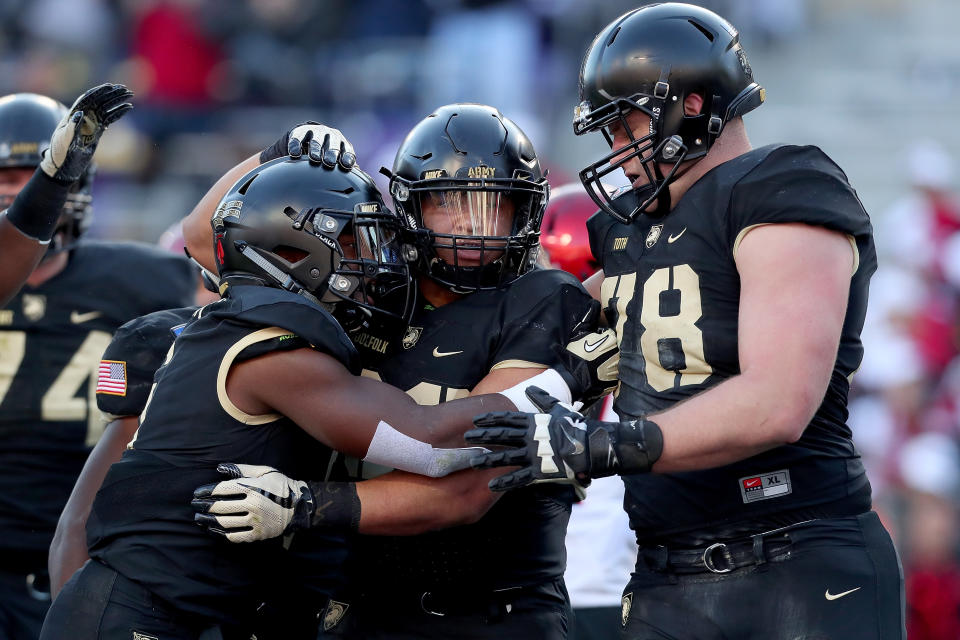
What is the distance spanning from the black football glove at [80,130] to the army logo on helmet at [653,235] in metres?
1.86

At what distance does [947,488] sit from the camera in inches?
268

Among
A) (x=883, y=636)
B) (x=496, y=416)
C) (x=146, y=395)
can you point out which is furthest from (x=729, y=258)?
(x=146, y=395)

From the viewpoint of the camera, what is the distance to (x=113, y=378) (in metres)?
3.61

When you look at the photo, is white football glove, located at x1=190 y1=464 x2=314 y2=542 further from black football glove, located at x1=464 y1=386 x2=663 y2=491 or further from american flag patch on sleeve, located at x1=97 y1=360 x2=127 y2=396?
american flag patch on sleeve, located at x1=97 y1=360 x2=127 y2=396

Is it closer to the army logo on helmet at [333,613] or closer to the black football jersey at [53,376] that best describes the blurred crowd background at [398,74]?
the black football jersey at [53,376]

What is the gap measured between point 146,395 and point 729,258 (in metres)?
1.72

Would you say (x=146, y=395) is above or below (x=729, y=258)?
below

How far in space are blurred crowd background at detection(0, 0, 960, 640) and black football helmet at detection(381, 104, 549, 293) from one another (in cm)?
604

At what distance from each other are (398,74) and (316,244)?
761 centimetres

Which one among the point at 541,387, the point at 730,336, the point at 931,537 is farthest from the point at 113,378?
A: the point at 931,537

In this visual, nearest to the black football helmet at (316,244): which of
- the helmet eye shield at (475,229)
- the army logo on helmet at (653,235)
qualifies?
the helmet eye shield at (475,229)

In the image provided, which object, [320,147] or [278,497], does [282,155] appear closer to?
[320,147]

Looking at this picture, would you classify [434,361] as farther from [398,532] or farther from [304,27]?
[304,27]

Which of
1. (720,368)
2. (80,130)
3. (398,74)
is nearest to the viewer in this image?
(720,368)
